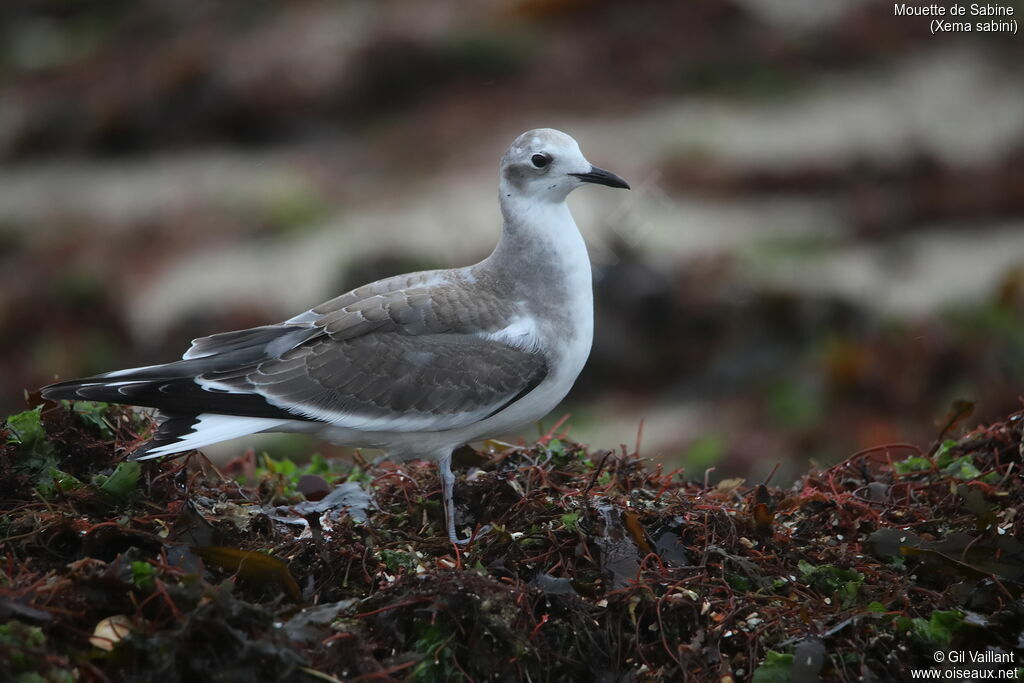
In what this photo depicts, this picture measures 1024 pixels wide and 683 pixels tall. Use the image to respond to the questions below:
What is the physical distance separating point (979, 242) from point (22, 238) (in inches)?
552

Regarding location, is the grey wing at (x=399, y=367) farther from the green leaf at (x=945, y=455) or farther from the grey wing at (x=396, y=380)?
the green leaf at (x=945, y=455)

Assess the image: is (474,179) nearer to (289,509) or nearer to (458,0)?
(458,0)

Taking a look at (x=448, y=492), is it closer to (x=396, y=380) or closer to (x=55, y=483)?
(x=396, y=380)

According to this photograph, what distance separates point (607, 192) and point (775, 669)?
11294 millimetres

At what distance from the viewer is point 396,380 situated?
5.48 metres

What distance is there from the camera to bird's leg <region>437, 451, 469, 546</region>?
4.80 metres

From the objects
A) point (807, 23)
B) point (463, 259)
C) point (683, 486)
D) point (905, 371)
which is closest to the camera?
point (683, 486)

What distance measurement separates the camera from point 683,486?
17.5ft

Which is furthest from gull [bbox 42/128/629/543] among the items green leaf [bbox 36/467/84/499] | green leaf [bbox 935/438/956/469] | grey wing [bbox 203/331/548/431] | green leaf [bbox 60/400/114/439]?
green leaf [bbox 935/438/956/469]

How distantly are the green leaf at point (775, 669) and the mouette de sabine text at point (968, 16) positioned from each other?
17241 millimetres

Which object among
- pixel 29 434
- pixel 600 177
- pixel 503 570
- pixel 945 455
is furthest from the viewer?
pixel 600 177

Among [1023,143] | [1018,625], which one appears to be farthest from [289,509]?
[1023,143]

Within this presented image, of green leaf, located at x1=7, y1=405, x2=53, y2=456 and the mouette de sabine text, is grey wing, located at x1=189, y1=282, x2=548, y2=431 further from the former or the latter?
the mouette de sabine text

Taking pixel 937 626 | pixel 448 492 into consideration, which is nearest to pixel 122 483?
pixel 448 492
